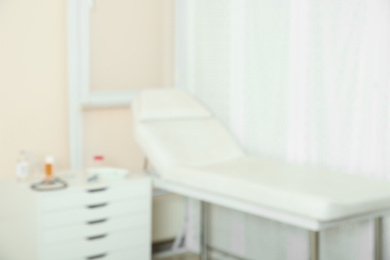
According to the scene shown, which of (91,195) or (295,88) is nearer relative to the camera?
(91,195)

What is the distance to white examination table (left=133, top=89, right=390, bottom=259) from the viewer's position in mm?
2385

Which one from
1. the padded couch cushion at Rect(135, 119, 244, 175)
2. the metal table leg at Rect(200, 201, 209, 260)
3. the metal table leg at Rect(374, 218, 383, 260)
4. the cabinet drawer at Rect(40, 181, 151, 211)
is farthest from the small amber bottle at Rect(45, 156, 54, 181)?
the metal table leg at Rect(374, 218, 383, 260)

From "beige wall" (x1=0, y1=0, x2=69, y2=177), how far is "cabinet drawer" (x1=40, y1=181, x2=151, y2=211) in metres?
0.46

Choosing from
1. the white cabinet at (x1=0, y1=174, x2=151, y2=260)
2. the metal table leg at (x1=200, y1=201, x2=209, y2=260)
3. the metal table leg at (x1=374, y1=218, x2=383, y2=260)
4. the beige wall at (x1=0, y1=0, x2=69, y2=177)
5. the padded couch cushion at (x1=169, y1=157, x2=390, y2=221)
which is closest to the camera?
the padded couch cushion at (x1=169, y1=157, x2=390, y2=221)

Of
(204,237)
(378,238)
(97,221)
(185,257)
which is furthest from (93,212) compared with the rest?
(378,238)

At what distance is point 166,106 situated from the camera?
3334 mm

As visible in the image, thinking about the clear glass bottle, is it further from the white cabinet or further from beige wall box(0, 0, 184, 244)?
beige wall box(0, 0, 184, 244)

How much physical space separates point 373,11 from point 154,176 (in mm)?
1270

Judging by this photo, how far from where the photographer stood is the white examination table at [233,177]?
238 centimetres

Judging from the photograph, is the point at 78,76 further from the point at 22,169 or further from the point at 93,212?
the point at 93,212

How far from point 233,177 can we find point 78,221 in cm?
74

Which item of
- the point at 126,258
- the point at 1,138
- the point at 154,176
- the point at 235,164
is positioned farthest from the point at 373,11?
the point at 1,138

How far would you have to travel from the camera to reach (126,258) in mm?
3098

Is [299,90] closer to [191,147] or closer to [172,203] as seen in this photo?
[191,147]
